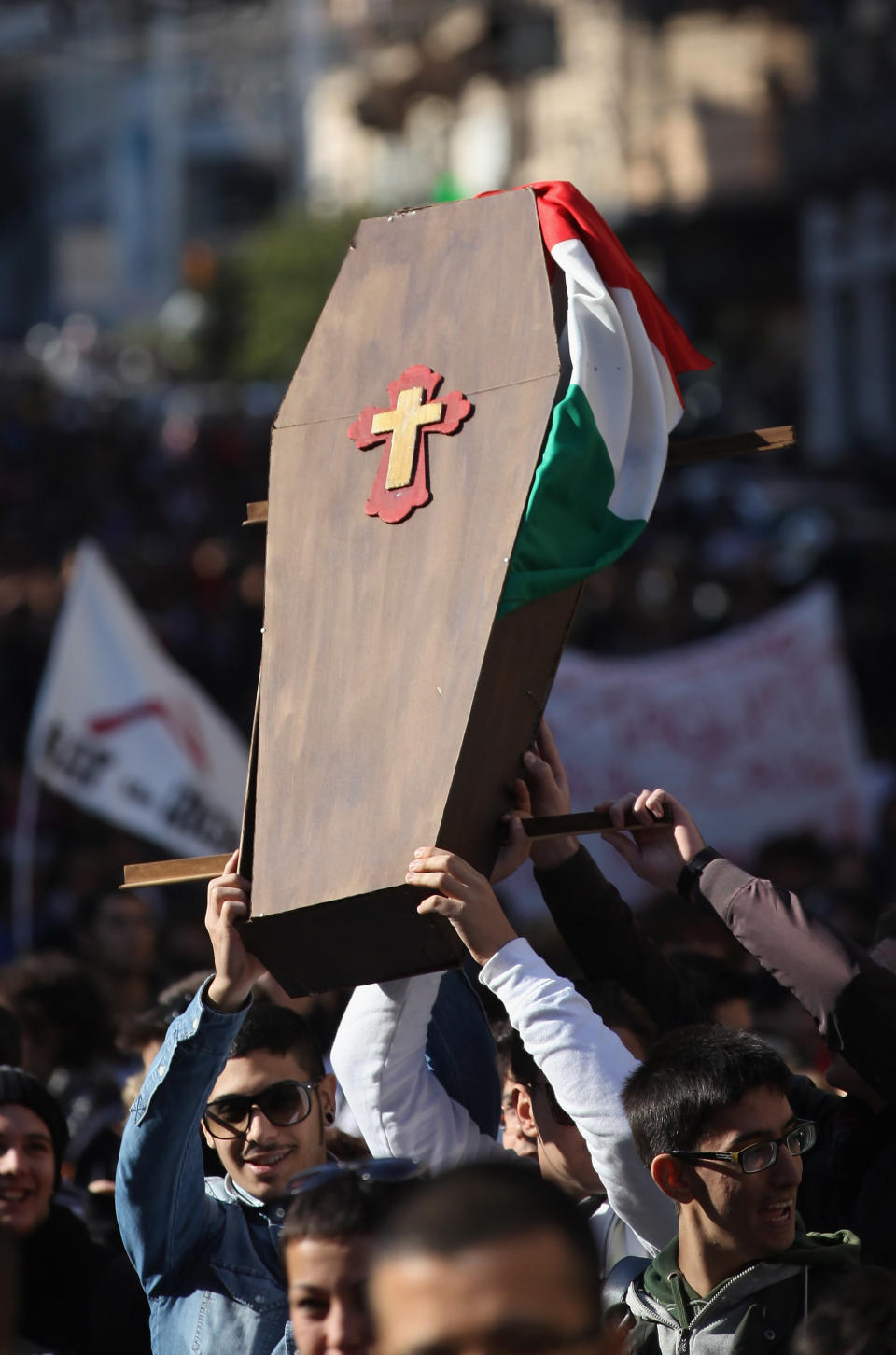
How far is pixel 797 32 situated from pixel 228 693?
3348cm

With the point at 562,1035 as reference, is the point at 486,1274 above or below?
above

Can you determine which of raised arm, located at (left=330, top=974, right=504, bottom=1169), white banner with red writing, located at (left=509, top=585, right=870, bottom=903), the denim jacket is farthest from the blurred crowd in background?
the denim jacket

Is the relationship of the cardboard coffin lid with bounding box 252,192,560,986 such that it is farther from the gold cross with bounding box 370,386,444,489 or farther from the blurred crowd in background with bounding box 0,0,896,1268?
the blurred crowd in background with bounding box 0,0,896,1268

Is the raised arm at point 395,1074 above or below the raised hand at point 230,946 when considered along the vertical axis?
below

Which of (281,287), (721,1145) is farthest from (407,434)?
(281,287)

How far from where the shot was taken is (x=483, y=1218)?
242 centimetres

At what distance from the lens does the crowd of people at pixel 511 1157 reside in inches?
97.5

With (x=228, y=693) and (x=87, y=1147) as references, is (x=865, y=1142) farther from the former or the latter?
(x=228, y=693)

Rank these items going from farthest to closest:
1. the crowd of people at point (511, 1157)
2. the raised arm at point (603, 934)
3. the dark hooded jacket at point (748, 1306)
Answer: the raised arm at point (603, 934)
the dark hooded jacket at point (748, 1306)
the crowd of people at point (511, 1157)

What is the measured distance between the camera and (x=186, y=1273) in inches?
140

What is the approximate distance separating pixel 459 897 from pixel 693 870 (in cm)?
46

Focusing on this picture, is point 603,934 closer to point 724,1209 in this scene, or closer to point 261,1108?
point 261,1108

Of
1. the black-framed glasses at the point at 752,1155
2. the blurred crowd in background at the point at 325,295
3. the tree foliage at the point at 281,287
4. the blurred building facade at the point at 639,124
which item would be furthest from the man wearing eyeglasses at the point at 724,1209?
the tree foliage at the point at 281,287

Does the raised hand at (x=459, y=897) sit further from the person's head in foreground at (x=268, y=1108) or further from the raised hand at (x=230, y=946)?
the person's head in foreground at (x=268, y=1108)
